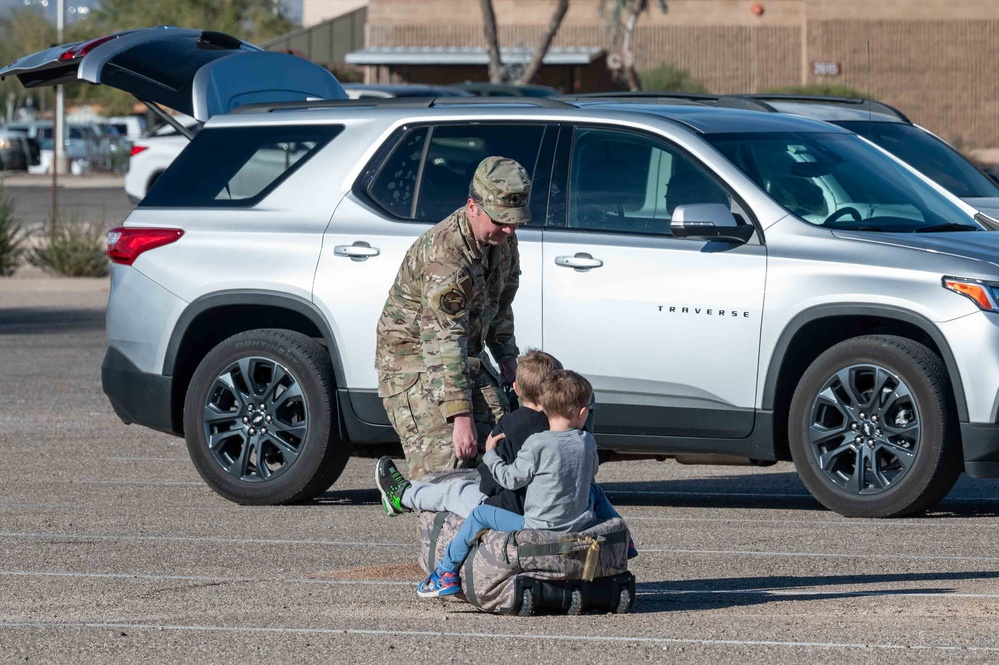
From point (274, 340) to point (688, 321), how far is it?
2.03 meters

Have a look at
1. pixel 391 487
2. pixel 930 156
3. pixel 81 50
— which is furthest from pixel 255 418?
pixel 930 156

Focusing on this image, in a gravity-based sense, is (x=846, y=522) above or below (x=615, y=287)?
below

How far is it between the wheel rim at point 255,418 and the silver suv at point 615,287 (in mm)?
11

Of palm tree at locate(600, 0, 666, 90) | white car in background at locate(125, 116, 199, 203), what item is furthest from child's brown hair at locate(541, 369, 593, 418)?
palm tree at locate(600, 0, 666, 90)

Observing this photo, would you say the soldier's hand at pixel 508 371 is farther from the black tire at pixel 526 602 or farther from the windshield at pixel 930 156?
the windshield at pixel 930 156

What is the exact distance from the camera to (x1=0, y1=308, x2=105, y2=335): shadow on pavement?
17.0 metres

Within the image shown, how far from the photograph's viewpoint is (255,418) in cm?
848

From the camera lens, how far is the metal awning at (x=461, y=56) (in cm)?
5662

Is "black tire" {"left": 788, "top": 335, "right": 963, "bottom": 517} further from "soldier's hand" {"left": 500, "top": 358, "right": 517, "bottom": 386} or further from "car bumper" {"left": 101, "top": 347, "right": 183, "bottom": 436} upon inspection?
"car bumper" {"left": 101, "top": 347, "right": 183, "bottom": 436}

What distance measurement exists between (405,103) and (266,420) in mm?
1733

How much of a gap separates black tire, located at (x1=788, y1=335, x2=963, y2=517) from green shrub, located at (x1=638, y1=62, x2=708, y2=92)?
47612 mm

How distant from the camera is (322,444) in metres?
8.32

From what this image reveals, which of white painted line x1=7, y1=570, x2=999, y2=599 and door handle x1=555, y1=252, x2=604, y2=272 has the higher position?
door handle x1=555, y1=252, x2=604, y2=272

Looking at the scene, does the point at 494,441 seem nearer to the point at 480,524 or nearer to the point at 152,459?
the point at 480,524
